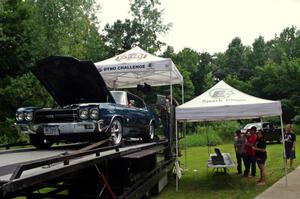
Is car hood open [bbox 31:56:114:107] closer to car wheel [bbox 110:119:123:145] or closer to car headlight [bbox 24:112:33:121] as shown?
car wheel [bbox 110:119:123:145]

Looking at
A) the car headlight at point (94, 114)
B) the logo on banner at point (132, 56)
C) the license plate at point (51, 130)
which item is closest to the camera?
the car headlight at point (94, 114)

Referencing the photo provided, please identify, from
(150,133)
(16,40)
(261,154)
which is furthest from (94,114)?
(16,40)

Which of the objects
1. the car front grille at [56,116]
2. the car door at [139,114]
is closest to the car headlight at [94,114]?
the car front grille at [56,116]

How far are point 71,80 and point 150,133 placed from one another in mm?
3746

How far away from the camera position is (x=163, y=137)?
14.1m

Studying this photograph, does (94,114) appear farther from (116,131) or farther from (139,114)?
(139,114)

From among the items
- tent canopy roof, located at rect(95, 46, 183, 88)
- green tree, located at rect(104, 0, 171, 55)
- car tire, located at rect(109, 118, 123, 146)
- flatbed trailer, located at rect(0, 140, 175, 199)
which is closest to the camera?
flatbed trailer, located at rect(0, 140, 175, 199)

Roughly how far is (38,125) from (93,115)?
1.17 meters

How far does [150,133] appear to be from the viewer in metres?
12.3

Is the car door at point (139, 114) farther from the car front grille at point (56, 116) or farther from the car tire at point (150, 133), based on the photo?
the car front grille at point (56, 116)

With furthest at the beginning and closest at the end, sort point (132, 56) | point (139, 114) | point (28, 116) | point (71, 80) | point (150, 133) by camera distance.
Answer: point (132, 56), point (150, 133), point (139, 114), point (71, 80), point (28, 116)

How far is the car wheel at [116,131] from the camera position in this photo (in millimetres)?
9016

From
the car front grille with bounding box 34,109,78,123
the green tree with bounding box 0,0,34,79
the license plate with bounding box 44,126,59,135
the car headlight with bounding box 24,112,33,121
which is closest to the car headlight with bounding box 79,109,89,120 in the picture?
the car front grille with bounding box 34,109,78,123

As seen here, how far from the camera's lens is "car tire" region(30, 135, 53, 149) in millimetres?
9066
